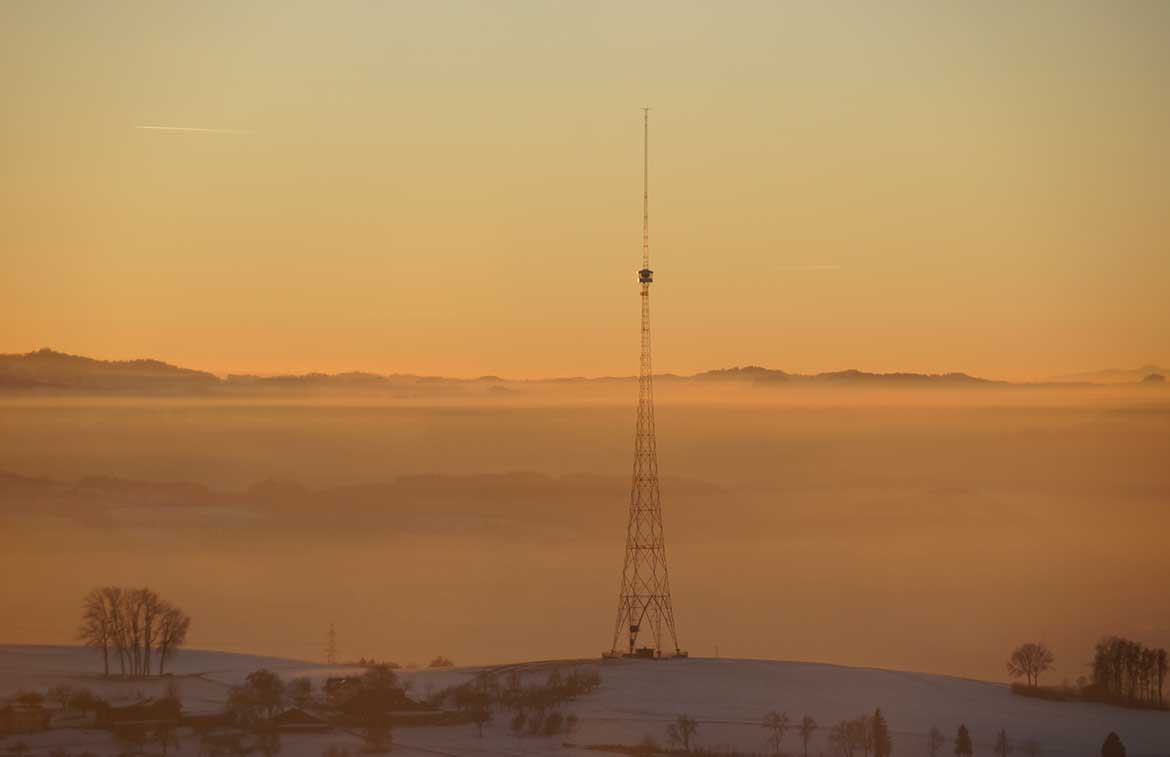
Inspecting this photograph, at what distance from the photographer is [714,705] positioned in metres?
86.2

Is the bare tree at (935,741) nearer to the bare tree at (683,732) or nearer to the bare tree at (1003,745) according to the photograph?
the bare tree at (1003,745)

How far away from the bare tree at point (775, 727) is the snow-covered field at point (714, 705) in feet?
1.72

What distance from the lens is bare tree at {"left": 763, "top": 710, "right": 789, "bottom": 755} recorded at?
77688mm

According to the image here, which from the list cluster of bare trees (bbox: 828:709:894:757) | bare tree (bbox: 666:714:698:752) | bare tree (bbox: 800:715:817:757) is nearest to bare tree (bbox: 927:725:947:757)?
cluster of bare trees (bbox: 828:709:894:757)

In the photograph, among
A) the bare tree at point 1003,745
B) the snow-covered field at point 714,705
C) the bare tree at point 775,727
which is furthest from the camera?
the bare tree at point 775,727

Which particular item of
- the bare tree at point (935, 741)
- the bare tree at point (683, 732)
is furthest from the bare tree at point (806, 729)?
the bare tree at point (935, 741)

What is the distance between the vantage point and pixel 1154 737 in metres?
82.9

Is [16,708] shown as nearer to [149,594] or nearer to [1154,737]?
[149,594]

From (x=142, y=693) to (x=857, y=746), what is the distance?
1411 inches

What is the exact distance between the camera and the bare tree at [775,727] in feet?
255

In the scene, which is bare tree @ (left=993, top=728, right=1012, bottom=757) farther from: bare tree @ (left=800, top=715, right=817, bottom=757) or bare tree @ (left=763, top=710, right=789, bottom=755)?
bare tree @ (left=763, top=710, right=789, bottom=755)

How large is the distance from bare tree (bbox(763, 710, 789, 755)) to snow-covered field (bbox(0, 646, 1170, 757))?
0.52 meters

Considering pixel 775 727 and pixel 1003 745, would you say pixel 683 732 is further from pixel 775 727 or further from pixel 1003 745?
pixel 1003 745

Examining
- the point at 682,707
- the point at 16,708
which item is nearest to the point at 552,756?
the point at 682,707
